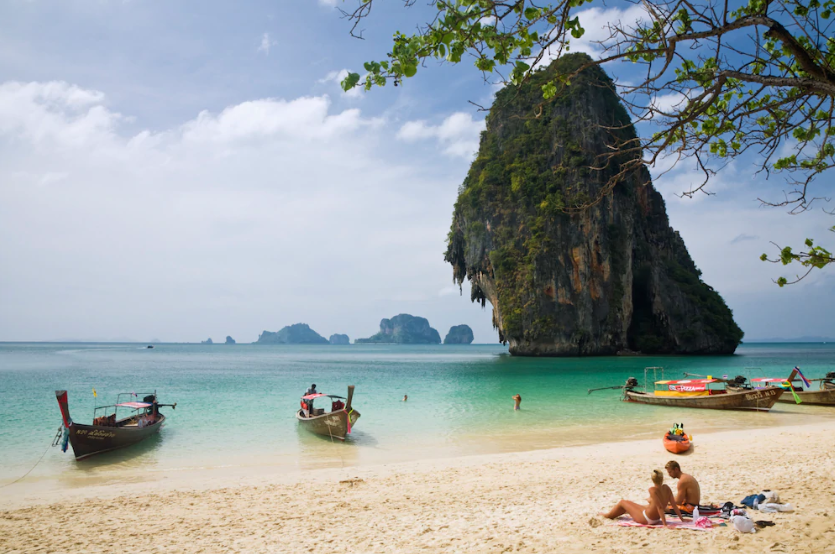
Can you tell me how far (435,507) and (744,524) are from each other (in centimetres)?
384

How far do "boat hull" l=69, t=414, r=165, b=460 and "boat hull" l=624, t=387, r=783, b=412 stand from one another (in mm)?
18864

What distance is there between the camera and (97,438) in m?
12.3

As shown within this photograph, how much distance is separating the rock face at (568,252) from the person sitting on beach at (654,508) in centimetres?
4589

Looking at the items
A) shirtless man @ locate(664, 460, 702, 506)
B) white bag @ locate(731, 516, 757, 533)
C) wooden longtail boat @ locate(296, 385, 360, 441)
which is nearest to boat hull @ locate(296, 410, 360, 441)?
wooden longtail boat @ locate(296, 385, 360, 441)

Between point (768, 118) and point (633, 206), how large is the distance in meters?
57.8

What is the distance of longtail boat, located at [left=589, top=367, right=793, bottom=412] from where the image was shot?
17938mm

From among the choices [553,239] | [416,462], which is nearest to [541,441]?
[416,462]

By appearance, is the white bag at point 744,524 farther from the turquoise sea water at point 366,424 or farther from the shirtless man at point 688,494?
the turquoise sea water at point 366,424

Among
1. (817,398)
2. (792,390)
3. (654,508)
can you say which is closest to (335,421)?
(654,508)

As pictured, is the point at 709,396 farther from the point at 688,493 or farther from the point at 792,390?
the point at 688,493

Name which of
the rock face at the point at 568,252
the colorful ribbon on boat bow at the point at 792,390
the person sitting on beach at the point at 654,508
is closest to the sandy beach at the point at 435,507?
the person sitting on beach at the point at 654,508

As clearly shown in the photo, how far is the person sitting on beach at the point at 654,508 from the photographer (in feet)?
18.1

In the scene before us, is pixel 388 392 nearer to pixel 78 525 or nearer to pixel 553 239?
pixel 78 525

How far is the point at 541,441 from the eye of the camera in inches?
538
